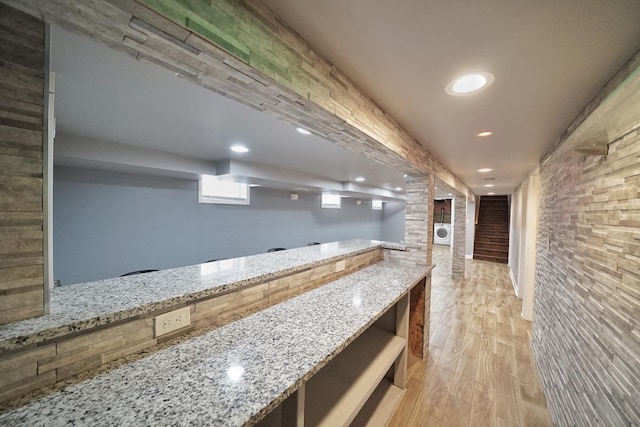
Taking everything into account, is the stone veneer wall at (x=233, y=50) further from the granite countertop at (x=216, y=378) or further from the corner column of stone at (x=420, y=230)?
the corner column of stone at (x=420, y=230)

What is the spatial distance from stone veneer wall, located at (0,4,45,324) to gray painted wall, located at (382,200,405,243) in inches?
362

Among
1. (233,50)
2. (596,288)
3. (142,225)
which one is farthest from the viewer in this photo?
(142,225)

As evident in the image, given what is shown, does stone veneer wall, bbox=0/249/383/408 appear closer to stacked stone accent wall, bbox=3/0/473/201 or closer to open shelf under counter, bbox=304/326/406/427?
open shelf under counter, bbox=304/326/406/427

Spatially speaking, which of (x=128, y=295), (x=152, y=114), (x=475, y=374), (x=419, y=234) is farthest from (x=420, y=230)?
(x=152, y=114)

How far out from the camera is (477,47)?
92 centimetres

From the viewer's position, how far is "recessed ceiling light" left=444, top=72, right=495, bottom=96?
1.13m

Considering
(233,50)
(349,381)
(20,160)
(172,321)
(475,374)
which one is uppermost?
(233,50)

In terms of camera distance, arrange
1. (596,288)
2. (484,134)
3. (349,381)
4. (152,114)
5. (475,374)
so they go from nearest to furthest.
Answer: (596,288) < (349,381) < (152,114) < (484,134) < (475,374)

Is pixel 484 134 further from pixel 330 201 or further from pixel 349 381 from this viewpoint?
pixel 330 201

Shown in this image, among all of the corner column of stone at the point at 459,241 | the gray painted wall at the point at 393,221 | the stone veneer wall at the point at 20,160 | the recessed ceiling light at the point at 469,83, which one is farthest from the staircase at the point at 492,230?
the stone veneer wall at the point at 20,160

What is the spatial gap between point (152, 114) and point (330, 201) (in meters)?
5.28

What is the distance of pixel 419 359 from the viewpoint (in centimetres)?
249

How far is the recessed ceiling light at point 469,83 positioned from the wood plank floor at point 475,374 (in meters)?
2.32

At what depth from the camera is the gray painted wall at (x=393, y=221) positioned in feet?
30.0
